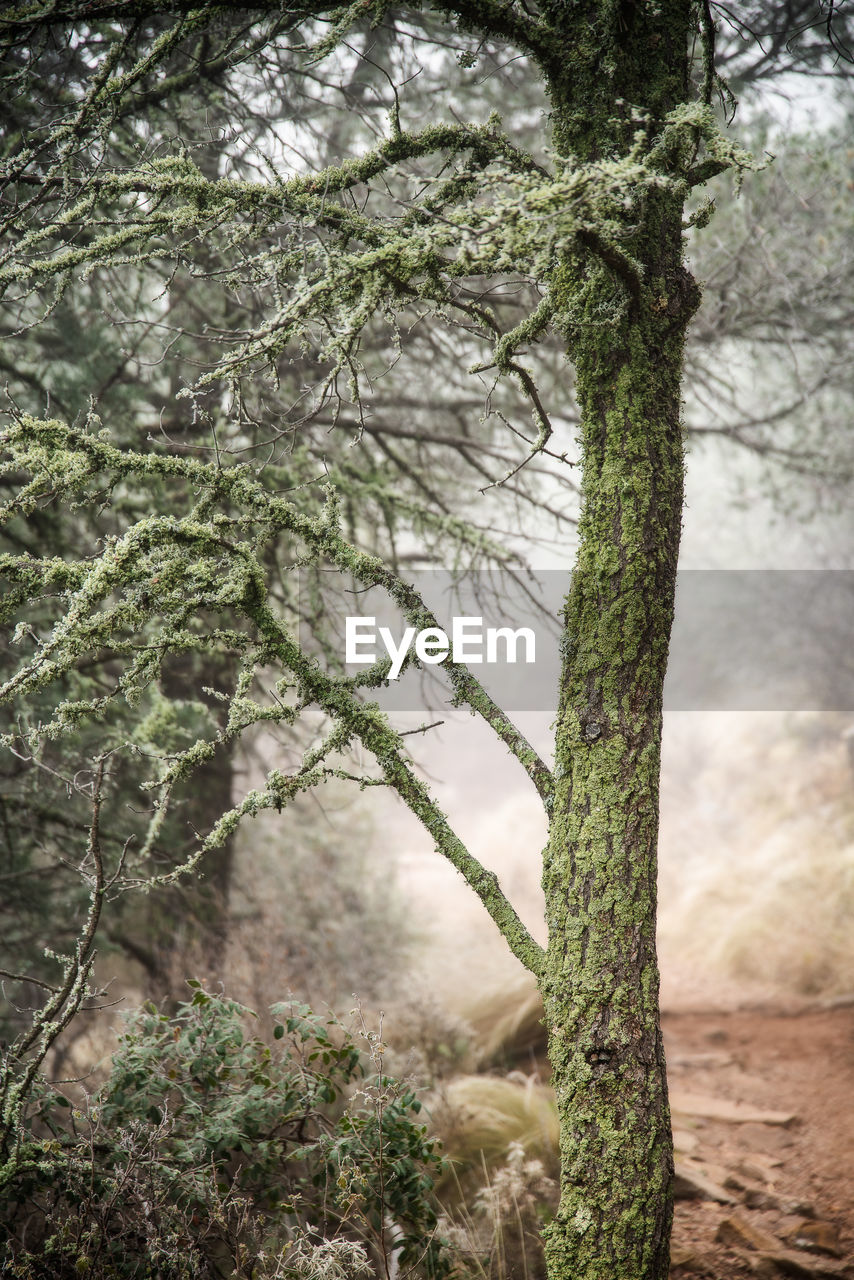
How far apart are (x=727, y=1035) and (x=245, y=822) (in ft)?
16.0

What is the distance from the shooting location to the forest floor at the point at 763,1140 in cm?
409

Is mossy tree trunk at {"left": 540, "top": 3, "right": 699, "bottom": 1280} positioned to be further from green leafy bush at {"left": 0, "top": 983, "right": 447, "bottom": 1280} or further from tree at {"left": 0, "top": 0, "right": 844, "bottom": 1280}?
green leafy bush at {"left": 0, "top": 983, "right": 447, "bottom": 1280}

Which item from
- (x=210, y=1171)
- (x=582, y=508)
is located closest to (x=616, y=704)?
(x=582, y=508)

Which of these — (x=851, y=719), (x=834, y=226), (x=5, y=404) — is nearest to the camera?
(x=5, y=404)

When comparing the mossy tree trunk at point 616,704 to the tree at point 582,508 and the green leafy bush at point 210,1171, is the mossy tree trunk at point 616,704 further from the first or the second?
the green leafy bush at point 210,1171

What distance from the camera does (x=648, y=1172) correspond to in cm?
254

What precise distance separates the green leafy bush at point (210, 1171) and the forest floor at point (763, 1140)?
1670 millimetres

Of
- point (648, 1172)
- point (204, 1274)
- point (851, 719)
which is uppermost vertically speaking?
point (851, 719)

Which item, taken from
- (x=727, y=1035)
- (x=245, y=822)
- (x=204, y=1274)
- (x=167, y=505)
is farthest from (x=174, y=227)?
(x=727, y=1035)

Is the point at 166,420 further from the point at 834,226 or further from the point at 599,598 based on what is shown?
the point at 834,226

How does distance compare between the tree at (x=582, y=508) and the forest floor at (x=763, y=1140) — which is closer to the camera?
the tree at (x=582, y=508)

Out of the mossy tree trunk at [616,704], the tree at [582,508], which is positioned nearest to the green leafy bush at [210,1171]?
the tree at [582,508]

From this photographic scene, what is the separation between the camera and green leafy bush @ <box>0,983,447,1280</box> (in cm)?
281

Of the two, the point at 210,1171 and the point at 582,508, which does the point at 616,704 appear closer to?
the point at 582,508
